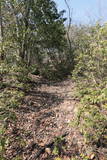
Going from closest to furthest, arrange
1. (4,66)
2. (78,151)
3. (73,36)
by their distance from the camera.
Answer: (78,151) < (4,66) < (73,36)

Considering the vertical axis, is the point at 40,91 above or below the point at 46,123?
above

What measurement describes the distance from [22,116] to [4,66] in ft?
4.75

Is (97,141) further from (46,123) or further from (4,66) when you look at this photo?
(4,66)

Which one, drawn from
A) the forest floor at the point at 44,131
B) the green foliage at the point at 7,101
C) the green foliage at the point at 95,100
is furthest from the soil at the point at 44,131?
the green foliage at the point at 95,100

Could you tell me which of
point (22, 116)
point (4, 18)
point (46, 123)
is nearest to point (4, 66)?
point (22, 116)

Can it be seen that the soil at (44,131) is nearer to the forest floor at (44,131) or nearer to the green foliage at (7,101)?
the forest floor at (44,131)

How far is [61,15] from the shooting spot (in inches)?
419

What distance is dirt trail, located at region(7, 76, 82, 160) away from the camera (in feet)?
11.3

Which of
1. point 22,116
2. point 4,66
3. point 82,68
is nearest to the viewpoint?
point 4,66

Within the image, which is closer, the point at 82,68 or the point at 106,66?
the point at 106,66

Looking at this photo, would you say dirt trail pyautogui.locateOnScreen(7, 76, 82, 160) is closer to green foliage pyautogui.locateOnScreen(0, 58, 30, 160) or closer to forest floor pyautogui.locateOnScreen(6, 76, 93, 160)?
forest floor pyautogui.locateOnScreen(6, 76, 93, 160)

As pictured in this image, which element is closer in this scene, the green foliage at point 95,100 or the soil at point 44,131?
the green foliage at point 95,100

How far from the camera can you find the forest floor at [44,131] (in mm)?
3396

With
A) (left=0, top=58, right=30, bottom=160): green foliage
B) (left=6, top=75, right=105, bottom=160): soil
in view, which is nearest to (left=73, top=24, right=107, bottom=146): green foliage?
(left=6, top=75, right=105, bottom=160): soil
